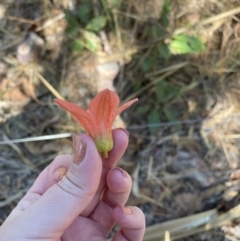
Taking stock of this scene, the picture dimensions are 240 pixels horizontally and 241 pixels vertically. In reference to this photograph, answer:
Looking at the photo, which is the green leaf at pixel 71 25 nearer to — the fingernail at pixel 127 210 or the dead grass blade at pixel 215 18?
the dead grass blade at pixel 215 18

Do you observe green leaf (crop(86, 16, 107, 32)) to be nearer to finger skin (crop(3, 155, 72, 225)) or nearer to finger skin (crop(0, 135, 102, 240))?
finger skin (crop(3, 155, 72, 225))

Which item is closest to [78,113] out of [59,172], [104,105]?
[104,105]

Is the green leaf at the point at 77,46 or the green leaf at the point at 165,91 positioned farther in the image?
the green leaf at the point at 77,46

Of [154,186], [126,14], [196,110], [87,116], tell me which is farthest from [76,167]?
[126,14]

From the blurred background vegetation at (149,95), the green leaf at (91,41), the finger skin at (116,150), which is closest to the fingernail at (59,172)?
the finger skin at (116,150)

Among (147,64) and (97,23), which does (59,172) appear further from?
(97,23)

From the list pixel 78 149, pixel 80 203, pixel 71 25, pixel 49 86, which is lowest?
pixel 49 86
